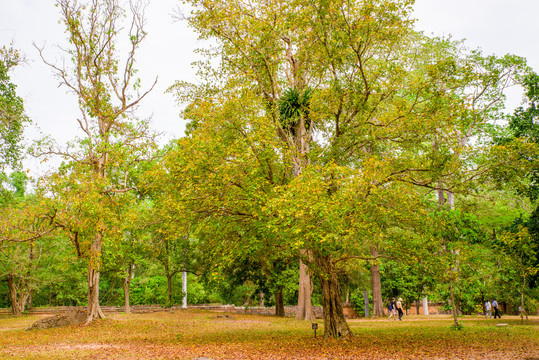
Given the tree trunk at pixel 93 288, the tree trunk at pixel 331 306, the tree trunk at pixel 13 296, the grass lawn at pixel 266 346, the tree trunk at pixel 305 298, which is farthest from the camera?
the tree trunk at pixel 13 296

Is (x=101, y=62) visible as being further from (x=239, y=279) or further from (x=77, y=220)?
(x=239, y=279)

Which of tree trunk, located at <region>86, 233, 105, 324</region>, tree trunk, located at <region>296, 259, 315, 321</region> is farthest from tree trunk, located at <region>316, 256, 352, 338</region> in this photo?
tree trunk, located at <region>86, 233, 105, 324</region>

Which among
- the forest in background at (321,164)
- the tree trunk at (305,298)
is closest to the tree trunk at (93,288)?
the forest in background at (321,164)

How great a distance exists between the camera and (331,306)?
12516 millimetres

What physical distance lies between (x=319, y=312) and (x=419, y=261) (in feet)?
65.3

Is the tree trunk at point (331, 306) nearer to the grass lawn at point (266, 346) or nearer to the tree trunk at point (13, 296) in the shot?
the grass lawn at point (266, 346)

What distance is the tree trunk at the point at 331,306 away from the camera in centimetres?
1234

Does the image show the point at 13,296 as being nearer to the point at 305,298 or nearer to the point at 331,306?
the point at 305,298

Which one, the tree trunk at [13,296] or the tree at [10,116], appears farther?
the tree trunk at [13,296]

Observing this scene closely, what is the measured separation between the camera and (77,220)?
14.9 metres

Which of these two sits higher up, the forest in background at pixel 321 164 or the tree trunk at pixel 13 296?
the forest in background at pixel 321 164

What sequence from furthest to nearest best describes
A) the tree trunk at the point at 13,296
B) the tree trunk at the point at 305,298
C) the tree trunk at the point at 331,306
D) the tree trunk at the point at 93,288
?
the tree trunk at the point at 13,296 → the tree trunk at the point at 305,298 → the tree trunk at the point at 93,288 → the tree trunk at the point at 331,306

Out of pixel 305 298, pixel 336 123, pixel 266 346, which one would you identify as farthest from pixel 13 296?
pixel 336 123

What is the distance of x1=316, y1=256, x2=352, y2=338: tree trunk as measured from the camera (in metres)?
12.3
